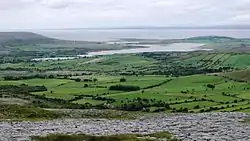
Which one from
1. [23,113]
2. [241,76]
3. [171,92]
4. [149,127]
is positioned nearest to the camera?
[149,127]

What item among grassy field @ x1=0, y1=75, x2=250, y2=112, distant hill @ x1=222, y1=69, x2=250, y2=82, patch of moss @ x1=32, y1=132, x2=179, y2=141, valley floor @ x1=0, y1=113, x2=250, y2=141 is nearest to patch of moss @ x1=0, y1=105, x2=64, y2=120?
valley floor @ x1=0, y1=113, x2=250, y2=141

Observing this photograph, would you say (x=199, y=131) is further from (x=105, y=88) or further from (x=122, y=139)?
(x=105, y=88)

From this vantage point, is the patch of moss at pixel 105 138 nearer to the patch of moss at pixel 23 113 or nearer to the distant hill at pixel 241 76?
the patch of moss at pixel 23 113

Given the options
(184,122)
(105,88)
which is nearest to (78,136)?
(184,122)

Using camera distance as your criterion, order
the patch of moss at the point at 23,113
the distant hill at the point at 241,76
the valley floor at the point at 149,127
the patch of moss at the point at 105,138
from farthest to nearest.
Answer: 1. the distant hill at the point at 241,76
2. the patch of moss at the point at 23,113
3. the valley floor at the point at 149,127
4. the patch of moss at the point at 105,138

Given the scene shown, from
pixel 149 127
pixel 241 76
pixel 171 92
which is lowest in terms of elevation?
pixel 171 92

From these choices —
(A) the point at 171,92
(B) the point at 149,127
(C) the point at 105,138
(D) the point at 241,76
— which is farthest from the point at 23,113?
(D) the point at 241,76

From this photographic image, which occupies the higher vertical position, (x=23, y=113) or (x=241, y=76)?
(x=23, y=113)

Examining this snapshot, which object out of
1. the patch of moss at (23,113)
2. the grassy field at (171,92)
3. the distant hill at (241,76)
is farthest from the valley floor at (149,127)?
the distant hill at (241,76)

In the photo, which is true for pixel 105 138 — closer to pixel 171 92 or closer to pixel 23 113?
pixel 23 113
